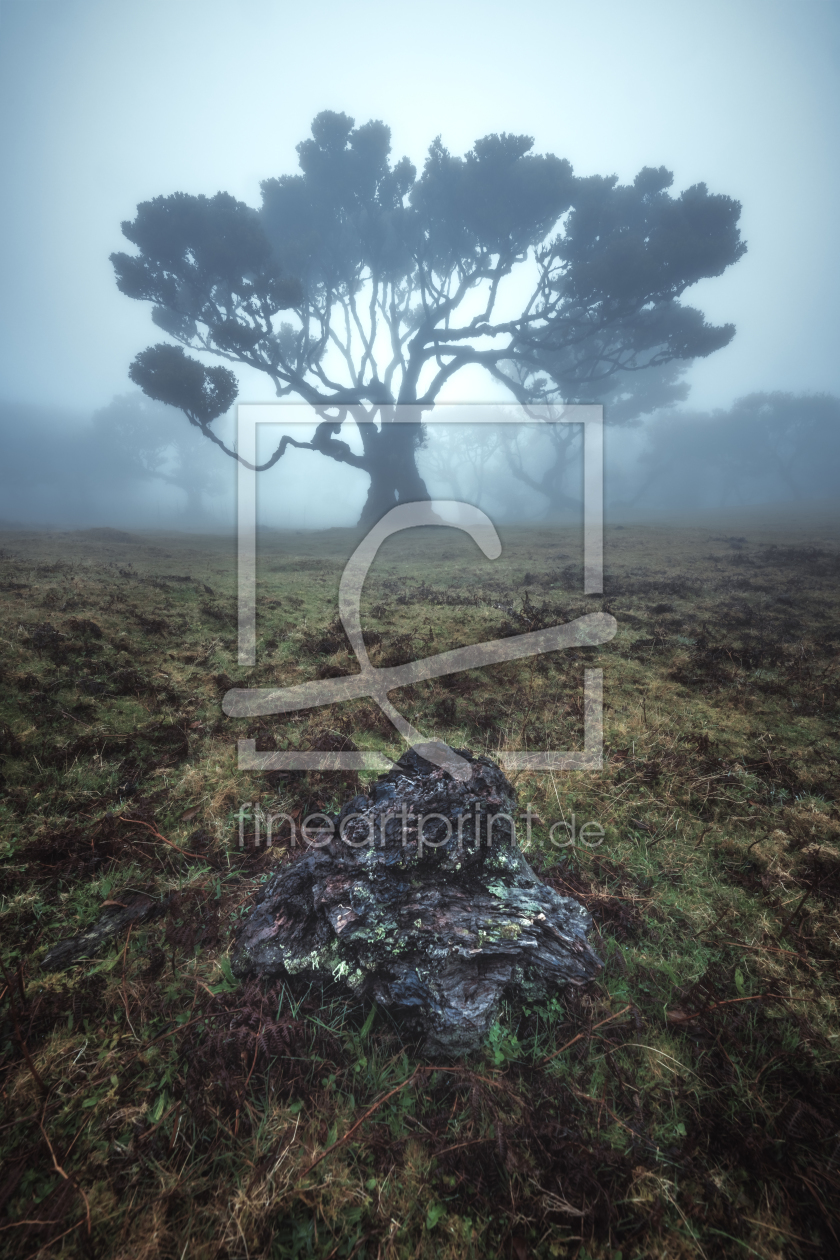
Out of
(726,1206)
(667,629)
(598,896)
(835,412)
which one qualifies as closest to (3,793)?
(598,896)

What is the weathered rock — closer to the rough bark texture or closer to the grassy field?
the grassy field

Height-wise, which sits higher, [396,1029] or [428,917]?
[428,917]

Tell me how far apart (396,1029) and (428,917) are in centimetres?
54

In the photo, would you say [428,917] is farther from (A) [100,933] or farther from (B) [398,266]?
(B) [398,266]

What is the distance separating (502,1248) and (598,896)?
1.86 meters

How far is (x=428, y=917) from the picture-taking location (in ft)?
8.84

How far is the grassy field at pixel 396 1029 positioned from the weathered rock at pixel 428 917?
0.16m

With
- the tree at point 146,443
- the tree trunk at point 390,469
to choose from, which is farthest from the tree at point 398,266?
the tree at point 146,443

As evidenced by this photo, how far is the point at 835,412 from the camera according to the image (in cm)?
7700

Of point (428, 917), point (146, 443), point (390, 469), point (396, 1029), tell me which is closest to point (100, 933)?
point (396, 1029)

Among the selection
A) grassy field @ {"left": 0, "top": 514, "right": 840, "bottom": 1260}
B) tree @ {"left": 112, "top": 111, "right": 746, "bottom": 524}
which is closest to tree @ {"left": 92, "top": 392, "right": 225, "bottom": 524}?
tree @ {"left": 112, "top": 111, "right": 746, "bottom": 524}

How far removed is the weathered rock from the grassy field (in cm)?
16

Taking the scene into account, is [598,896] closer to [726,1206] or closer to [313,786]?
[726,1206]

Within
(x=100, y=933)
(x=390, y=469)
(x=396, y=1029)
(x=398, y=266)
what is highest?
(x=398, y=266)
